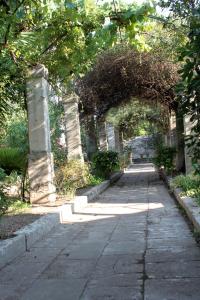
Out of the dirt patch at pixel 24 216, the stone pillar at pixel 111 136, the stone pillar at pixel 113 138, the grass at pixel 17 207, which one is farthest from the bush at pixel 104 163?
the stone pillar at pixel 111 136

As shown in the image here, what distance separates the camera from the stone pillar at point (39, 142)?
10.8 meters

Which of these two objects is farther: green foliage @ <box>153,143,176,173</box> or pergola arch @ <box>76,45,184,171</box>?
green foliage @ <box>153,143,176,173</box>

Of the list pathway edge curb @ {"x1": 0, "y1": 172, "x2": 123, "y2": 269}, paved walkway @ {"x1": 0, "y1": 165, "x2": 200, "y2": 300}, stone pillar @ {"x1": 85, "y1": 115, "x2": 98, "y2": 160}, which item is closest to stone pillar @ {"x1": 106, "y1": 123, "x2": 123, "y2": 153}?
stone pillar @ {"x1": 85, "y1": 115, "x2": 98, "y2": 160}

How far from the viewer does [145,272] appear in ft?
16.4

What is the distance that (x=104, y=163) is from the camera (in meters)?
19.5

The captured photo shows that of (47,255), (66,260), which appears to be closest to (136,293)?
(66,260)

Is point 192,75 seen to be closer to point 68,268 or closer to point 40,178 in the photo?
point 68,268

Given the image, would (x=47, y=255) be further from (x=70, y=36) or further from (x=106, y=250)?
(x=70, y=36)

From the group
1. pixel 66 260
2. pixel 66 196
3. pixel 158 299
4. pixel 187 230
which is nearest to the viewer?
pixel 158 299

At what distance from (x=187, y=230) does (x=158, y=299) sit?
3764 mm

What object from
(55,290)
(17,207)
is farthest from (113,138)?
(55,290)

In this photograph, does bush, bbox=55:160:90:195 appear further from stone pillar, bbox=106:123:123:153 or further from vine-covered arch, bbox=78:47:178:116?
stone pillar, bbox=106:123:123:153

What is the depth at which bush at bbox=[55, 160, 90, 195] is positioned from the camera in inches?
485

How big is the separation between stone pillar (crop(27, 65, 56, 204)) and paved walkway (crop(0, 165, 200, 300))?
1906mm
